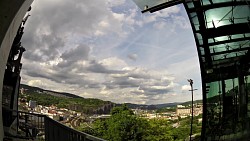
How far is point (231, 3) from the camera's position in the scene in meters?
11.3

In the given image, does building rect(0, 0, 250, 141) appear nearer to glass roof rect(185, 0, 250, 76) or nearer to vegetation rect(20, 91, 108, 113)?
glass roof rect(185, 0, 250, 76)

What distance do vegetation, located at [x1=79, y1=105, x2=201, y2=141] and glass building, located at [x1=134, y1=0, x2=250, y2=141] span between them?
120 feet

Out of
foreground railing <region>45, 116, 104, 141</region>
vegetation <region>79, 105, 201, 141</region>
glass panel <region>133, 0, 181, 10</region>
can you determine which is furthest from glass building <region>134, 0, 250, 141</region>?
vegetation <region>79, 105, 201, 141</region>

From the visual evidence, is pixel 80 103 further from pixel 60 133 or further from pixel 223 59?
pixel 60 133

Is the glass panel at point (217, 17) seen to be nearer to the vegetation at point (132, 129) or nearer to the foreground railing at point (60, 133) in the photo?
the foreground railing at point (60, 133)

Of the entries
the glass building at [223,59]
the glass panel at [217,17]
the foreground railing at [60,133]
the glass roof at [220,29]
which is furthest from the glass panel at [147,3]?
the foreground railing at [60,133]

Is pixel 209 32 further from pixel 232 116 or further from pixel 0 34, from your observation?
pixel 0 34

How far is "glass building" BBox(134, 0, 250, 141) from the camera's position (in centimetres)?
1105

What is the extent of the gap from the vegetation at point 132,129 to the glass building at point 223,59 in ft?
120

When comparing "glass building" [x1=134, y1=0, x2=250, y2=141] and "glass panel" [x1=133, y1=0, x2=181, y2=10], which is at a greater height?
"glass panel" [x1=133, y1=0, x2=181, y2=10]

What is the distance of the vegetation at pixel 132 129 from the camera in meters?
51.0

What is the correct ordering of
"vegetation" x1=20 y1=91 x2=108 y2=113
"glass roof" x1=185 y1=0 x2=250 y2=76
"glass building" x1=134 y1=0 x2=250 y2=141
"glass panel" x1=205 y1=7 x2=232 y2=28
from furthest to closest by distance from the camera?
"vegetation" x1=20 y1=91 x2=108 y2=113
"glass panel" x1=205 y1=7 x2=232 y2=28
"glass roof" x1=185 y1=0 x2=250 y2=76
"glass building" x1=134 y1=0 x2=250 y2=141

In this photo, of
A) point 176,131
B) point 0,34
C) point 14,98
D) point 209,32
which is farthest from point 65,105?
point 0,34

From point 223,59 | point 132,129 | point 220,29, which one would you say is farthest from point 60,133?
point 132,129
